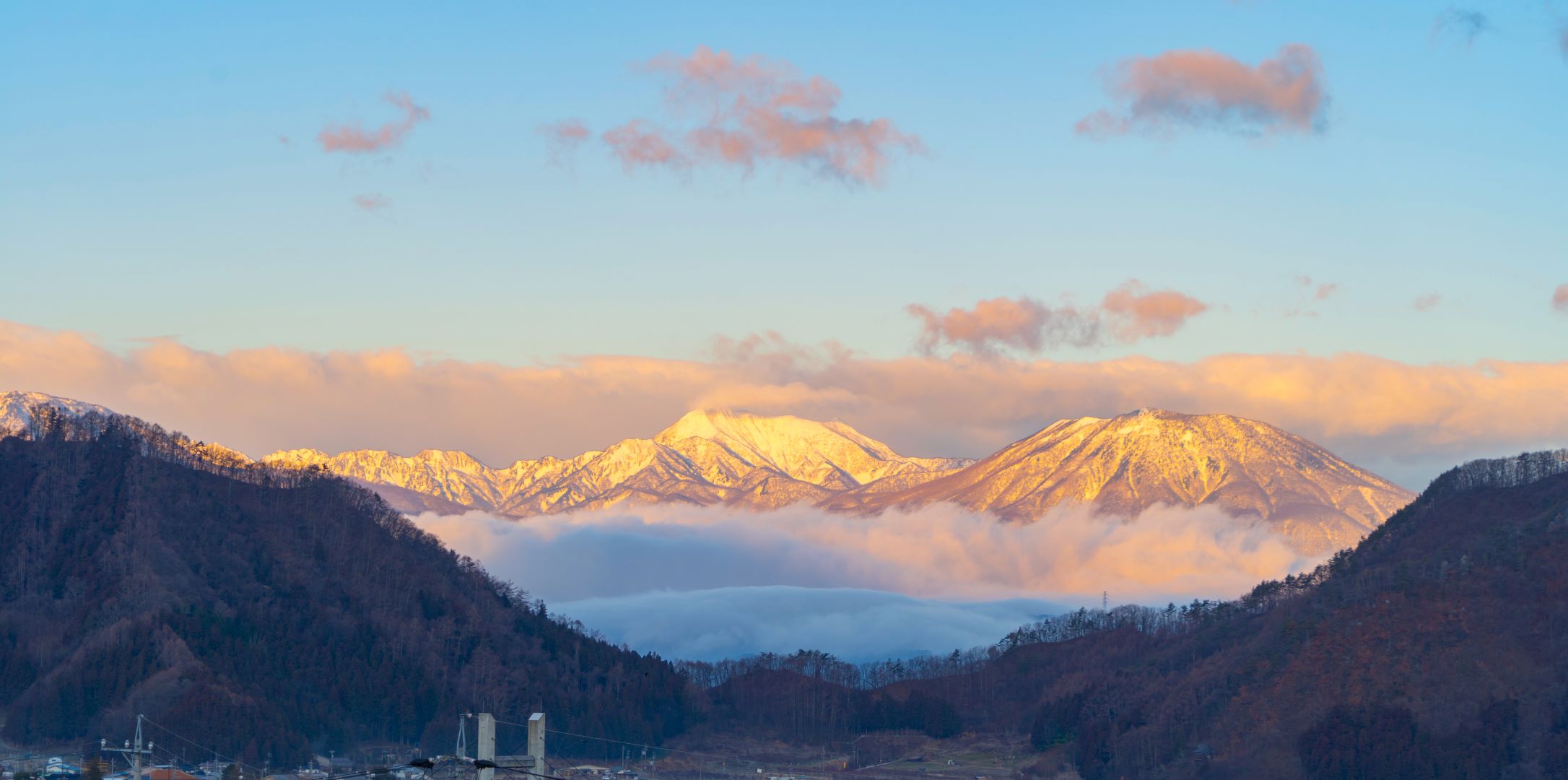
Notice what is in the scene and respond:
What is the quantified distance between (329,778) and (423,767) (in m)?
142

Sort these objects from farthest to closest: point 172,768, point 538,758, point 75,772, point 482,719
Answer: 1. point 75,772
2. point 172,768
3. point 538,758
4. point 482,719

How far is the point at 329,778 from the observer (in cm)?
19800

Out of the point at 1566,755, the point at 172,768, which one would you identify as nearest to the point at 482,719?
the point at 172,768

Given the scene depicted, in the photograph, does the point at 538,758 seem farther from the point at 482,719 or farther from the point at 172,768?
the point at 172,768

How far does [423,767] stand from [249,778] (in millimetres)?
144141

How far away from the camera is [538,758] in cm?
6806

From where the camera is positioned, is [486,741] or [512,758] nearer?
[486,741]

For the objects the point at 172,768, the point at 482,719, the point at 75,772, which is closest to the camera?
the point at 482,719

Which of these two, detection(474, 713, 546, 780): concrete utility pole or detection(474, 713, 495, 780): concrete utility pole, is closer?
detection(474, 713, 495, 780): concrete utility pole

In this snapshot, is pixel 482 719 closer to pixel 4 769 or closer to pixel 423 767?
pixel 423 767

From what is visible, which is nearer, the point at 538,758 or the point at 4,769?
the point at 538,758

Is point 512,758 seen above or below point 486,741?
below

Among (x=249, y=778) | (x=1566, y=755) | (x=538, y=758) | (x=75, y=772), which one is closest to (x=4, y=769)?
(x=75, y=772)

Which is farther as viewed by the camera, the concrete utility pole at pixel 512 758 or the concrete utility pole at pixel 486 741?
the concrete utility pole at pixel 512 758
